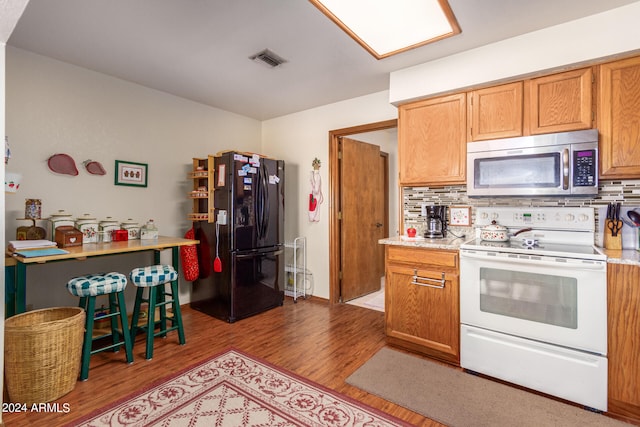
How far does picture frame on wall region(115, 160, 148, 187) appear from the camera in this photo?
120 inches

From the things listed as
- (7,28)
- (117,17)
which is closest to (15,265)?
(7,28)

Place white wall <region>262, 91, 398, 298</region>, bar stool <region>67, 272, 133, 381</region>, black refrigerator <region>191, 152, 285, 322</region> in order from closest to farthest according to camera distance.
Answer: bar stool <region>67, 272, 133, 381</region> → black refrigerator <region>191, 152, 285, 322</region> → white wall <region>262, 91, 398, 298</region>

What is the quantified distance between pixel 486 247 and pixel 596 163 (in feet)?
2.88

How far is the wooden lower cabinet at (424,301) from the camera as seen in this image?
2.30 metres

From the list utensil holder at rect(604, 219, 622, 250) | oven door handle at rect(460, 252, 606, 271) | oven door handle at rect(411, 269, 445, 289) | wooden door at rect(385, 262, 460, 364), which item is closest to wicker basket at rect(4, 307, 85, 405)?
wooden door at rect(385, 262, 460, 364)

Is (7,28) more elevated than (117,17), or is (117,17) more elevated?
(117,17)

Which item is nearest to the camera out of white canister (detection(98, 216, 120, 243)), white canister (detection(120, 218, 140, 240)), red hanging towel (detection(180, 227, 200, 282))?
white canister (detection(98, 216, 120, 243))

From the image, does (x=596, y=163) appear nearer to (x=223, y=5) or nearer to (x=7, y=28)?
(x=223, y=5)

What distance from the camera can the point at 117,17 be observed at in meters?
2.04

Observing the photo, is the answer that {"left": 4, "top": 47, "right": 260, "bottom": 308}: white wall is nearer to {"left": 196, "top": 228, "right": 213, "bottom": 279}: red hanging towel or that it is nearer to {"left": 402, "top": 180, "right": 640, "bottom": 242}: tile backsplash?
{"left": 196, "top": 228, "right": 213, "bottom": 279}: red hanging towel

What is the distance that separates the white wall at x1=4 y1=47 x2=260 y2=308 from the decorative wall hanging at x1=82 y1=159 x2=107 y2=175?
0.14 ft

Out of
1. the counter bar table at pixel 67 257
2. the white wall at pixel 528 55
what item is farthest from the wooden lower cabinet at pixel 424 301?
the counter bar table at pixel 67 257

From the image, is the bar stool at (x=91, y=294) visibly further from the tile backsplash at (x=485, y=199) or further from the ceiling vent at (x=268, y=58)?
the tile backsplash at (x=485, y=199)

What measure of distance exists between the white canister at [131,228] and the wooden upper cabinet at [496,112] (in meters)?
3.05
